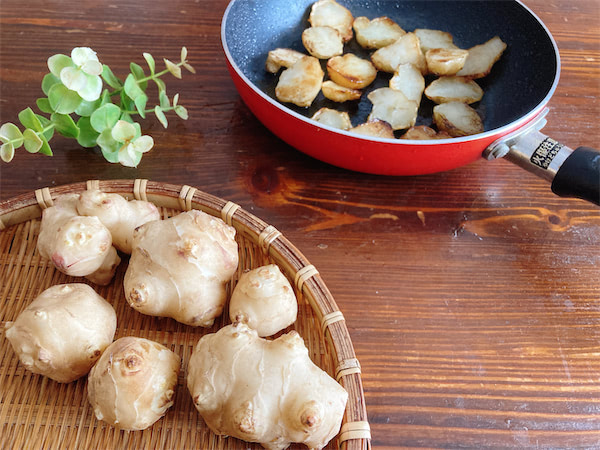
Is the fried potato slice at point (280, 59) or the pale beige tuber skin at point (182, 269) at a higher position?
the fried potato slice at point (280, 59)

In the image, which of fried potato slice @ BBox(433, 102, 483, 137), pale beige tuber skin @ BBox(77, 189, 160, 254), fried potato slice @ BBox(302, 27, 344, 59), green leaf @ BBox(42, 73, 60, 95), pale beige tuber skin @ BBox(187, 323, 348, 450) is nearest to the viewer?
pale beige tuber skin @ BBox(187, 323, 348, 450)

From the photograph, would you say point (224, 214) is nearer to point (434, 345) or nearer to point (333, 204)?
point (333, 204)

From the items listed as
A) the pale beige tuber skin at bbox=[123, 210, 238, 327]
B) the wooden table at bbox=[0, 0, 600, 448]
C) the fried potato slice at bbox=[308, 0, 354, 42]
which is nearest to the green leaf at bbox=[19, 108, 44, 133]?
the wooden table at bbox=[0, 0, 600, 448]

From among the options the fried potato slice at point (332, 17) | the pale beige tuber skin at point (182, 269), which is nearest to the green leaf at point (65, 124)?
the pale beige tuber skin at point (182, 269)

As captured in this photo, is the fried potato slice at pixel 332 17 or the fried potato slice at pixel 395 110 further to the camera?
the fried potato slice at pixel 332 17

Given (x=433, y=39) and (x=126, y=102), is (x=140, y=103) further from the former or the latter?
(x=433, y=39)

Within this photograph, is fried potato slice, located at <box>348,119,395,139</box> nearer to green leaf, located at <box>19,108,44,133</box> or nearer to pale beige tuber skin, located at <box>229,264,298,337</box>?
pale beige tuber skin, located at <box>229,264,298,337</box>

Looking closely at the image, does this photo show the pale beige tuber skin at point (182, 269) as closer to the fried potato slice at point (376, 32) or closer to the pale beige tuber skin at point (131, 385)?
the pale beige tuber skin at point (131, 385)
